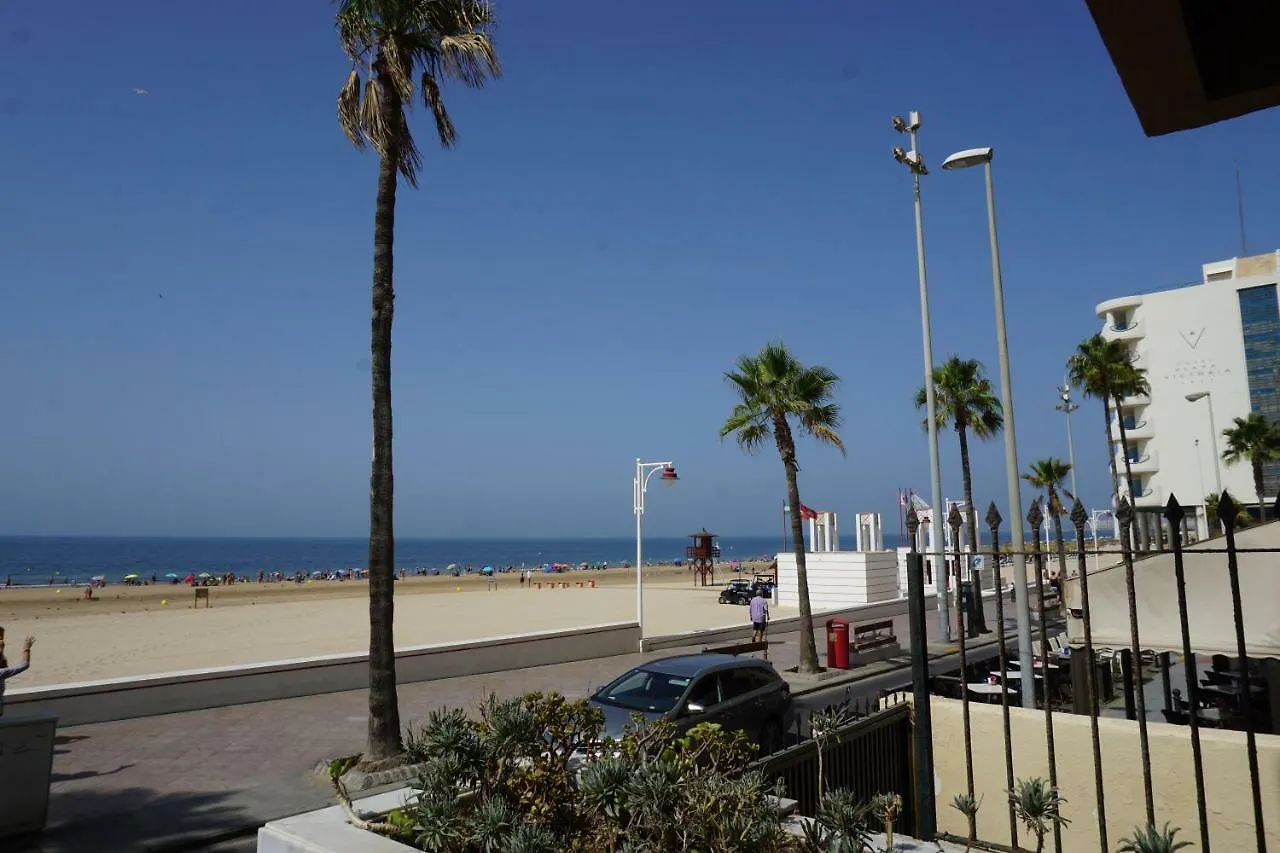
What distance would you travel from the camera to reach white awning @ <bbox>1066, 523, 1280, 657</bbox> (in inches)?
242

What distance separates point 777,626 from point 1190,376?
5521 cm

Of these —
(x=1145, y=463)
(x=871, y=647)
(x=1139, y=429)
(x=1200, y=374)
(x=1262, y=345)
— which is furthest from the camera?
(x=1139, y=429)

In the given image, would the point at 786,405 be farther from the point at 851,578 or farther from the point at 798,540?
the point at 851,578

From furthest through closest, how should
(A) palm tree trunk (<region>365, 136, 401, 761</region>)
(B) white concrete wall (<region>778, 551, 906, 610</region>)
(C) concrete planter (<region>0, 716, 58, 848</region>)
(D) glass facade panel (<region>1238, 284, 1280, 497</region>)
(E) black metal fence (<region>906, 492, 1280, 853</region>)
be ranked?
(D) glass facade panel (<region>1238, 284, 1280, 497</region>) → (B) white concrete wall (<region>778, 551, 906, 610</region>) → (A) palm tree trunk (<region>365, 136, 401, 761</region>) → (C) concrete planter (<region>0, 716, 58, 848</region>) → (E) black metal fence (<region>906, 492, 1280, 853</region>)

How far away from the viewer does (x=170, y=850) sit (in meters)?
8.21

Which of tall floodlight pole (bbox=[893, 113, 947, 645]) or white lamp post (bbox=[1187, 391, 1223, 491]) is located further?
white lamp post (bbox=[1187, 391, 1223, 491])

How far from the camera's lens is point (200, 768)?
10.8m

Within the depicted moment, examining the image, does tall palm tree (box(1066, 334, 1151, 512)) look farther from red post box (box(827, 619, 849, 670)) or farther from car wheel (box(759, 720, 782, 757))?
car wheel (box(759, 720, 782, 757))

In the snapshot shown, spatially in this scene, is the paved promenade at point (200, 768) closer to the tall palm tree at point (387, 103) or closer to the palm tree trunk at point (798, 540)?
the tall palm tree at point (387, 103)

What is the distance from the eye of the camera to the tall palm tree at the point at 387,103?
11.2 m

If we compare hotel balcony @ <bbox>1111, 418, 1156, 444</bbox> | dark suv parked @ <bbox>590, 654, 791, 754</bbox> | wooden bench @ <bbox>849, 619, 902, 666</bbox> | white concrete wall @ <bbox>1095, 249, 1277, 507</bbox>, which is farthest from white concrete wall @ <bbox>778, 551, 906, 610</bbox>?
hotel balcony @ <bbox>1111, 418, 1156, 444</bbox>

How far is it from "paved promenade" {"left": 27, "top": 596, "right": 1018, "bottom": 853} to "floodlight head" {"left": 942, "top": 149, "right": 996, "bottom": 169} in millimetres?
12794

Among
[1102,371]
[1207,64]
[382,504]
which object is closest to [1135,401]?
[1102,371]

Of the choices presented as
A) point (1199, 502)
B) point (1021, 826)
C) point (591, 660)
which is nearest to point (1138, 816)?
point (1021, 826)
